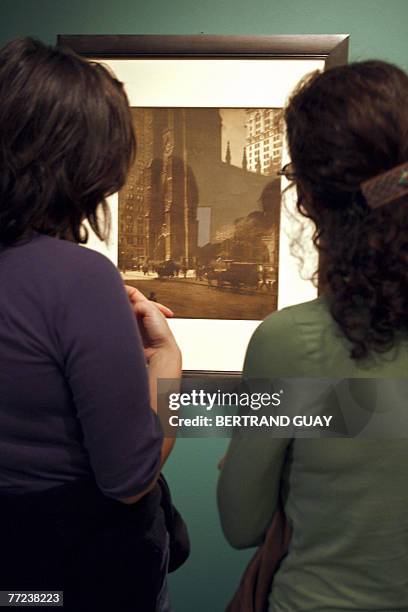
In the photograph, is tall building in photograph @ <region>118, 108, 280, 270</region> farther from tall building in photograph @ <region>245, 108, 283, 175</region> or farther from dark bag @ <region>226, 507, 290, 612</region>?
dark bag @ <region>226, 507, 290, 612</region>

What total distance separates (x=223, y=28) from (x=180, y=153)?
305 millimetres

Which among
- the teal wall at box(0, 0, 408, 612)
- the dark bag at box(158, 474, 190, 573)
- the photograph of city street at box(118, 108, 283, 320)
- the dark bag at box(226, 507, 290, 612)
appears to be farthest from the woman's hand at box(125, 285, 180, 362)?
the teal wall at box(0, 0, 408, 612)

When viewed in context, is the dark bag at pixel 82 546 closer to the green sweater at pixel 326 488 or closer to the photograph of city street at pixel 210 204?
the green sweater at pixel 326 488

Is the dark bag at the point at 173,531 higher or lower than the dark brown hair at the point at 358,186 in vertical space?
lower

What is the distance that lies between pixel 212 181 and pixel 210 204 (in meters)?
0.05

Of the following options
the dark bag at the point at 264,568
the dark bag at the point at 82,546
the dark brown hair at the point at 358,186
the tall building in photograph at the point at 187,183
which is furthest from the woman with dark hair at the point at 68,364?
the tall building in photograph at the point at 187,183

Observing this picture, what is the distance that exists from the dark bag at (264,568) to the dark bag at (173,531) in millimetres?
134

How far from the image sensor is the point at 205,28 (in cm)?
145

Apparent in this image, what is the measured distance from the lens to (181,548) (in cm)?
87

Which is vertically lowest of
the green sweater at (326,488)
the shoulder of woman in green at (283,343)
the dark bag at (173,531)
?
the dark bag at (173,531)

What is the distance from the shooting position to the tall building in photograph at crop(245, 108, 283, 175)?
143 centimetres

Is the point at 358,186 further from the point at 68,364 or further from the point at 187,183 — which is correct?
the point at 187,183

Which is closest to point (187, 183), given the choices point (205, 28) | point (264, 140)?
point (264, 140)

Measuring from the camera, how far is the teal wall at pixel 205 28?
4.69 ft
